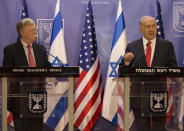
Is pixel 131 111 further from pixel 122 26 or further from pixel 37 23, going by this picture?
pixel 37 23

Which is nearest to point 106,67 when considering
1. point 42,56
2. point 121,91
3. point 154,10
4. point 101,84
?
point 101,84

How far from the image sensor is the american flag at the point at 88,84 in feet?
18.0

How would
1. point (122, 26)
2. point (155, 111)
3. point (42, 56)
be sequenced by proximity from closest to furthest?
point (155, 111), point (42, 56), point (122, 26)

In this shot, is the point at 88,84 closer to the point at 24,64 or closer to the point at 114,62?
the point at 114,62

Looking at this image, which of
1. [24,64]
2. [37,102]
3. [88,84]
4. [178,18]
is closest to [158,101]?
[37,102]

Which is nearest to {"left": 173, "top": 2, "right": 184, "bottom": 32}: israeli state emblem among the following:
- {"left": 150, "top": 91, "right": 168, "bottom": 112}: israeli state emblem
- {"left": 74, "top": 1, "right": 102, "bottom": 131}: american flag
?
{"left": 74, "top": 1, "right": 102, "bottom": 131}: american flag

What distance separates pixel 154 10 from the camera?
5.87 m

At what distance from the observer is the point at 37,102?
276 cm

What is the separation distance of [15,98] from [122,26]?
311 centimetres

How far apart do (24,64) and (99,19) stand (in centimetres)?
229

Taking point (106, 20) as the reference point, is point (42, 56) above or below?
below

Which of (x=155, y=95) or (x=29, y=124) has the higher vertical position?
(x=155, y=95)

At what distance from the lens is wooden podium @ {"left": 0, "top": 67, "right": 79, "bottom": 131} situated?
276 centimetres

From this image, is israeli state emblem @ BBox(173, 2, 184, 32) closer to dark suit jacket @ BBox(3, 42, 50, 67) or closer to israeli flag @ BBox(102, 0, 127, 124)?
israeli flag @ BBox(102, 0, 127, 124)
